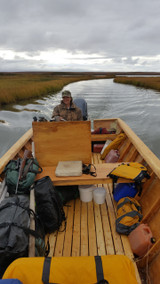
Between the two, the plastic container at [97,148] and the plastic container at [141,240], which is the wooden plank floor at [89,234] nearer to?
the plastic container at [141,240]

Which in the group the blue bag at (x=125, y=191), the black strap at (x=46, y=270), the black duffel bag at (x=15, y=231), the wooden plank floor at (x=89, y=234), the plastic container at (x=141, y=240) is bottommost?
the wooden plank floor at (x=89, y=234)

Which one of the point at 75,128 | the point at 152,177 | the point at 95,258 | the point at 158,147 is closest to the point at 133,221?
the point at 152,177

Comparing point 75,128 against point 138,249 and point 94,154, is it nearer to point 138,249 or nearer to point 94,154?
point 138,249

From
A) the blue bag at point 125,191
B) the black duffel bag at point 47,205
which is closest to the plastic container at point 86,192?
the blue bag at point 125,191

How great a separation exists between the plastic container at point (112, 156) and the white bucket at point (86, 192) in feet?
4.16

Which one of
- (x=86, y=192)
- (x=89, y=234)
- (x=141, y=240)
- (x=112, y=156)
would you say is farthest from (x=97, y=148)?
(x=141, y=240)

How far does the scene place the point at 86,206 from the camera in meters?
3.05

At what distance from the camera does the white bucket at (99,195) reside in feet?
9.86

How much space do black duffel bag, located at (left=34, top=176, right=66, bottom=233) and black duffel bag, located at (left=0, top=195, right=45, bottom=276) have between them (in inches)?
8.1

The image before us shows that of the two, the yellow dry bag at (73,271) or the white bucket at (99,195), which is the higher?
the yellow dry bag at (73,271)

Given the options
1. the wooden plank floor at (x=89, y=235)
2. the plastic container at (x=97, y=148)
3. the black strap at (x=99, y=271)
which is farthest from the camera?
the plastic container at (x=97, y=148)

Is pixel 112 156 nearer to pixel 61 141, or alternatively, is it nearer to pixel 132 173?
pixel 132 173

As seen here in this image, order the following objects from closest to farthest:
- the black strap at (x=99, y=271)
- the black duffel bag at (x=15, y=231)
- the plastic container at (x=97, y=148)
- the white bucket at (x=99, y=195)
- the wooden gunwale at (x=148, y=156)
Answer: the black strap at (x=99, y=271), the black duffel bag at (x=15, y=231), the wooden gunwale at (x=148, y=156), the white bucket at (x=99, y=195), the plastic container at (x=97, y=148)

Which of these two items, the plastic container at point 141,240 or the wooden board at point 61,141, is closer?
the plastic container at point 141,240
